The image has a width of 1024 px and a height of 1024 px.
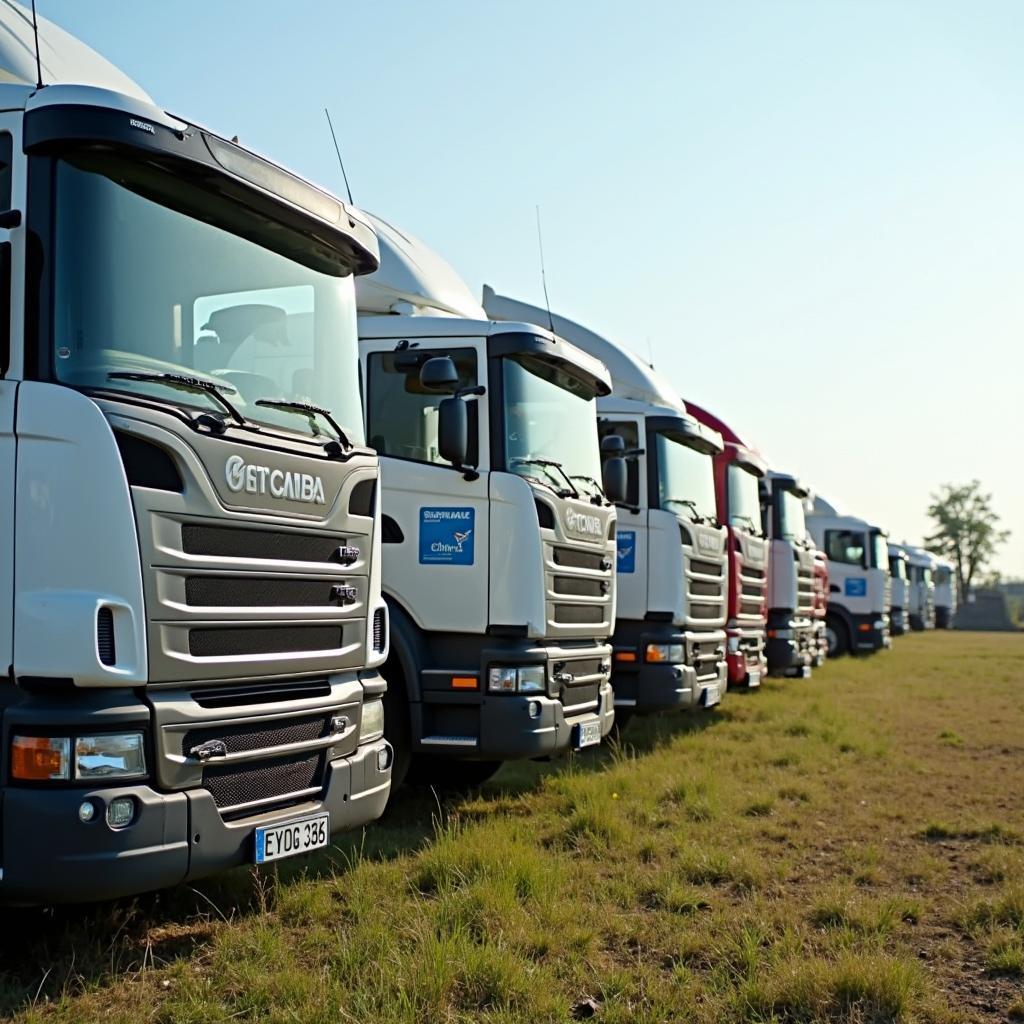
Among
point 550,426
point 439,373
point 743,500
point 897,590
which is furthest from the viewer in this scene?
point 897,590

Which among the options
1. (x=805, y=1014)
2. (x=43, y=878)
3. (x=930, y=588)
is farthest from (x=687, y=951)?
(x=930, y=588)

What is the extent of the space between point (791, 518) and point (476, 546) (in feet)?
34.0

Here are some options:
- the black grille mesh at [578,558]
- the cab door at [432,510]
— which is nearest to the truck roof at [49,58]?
the cab door at [432,510]

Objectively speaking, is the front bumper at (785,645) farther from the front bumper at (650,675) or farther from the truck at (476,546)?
the truck at (476,546)

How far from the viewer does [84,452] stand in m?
4.05

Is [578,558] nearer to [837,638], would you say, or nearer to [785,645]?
[785,645]

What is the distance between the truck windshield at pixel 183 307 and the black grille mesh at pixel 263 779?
1323 mm

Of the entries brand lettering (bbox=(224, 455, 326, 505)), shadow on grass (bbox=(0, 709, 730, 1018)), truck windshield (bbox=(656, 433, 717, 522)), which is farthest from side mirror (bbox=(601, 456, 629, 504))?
brand lettering (bbox=(224, 455, 326, 505))

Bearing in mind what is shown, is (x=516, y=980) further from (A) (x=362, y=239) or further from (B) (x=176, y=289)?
(A) (x=362, y=239)

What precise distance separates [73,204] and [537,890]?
354cm

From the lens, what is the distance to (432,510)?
719 cm

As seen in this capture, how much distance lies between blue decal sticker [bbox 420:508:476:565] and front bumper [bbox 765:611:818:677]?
30.0 ft

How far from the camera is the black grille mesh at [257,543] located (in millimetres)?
4406

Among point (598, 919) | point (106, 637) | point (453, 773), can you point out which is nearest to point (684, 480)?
point (453, 773)
